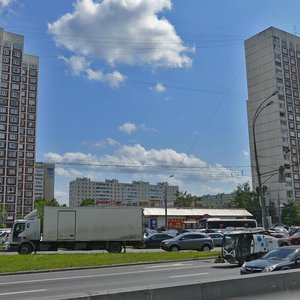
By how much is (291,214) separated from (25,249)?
274ft

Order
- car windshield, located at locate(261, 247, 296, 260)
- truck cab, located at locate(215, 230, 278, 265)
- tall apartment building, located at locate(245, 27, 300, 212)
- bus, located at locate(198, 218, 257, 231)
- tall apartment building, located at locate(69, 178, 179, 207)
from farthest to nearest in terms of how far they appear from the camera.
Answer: tall apartment building, located at locate(69, 178, 179, 207)
tall apartment building, located at locate(245, 27, 300, 212)
bus, located at locate(198, 218, 257, 231)
truck cab, located at locate(215, 230, 278, 265)
car windshield, located at locate(261, 247, 296, 260)

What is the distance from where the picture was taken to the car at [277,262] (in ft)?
44.8

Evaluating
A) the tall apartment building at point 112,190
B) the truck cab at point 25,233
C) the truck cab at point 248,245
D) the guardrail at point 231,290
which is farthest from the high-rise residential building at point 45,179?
the guardrail at point 231,290

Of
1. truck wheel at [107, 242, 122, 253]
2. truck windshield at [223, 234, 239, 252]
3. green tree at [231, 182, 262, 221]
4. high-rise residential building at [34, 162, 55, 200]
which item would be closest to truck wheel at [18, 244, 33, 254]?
truck wheel at [107, 242, 122, 253]

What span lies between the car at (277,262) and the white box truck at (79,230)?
19171mm

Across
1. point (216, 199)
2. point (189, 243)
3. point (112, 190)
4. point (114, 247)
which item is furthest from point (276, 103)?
point (114, 247)

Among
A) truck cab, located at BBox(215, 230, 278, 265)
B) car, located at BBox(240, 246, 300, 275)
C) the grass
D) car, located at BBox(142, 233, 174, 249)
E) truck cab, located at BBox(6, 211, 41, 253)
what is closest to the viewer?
car, located at BBox(240, 246, 300, 275)

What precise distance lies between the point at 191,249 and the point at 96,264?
1434 cm

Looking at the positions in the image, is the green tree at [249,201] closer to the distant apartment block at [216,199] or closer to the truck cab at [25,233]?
the distant apartment block at [216,199]

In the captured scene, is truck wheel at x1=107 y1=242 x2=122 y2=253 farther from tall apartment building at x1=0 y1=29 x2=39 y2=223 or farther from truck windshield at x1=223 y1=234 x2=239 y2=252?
tall apartment building at x1=0 y1=29 x2=39 y2=223

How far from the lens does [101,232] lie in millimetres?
32531

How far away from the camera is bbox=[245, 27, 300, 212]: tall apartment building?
375ft

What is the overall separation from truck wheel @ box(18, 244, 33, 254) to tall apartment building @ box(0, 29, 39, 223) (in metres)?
89.8

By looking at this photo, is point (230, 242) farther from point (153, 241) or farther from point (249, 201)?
point (249, 201)
